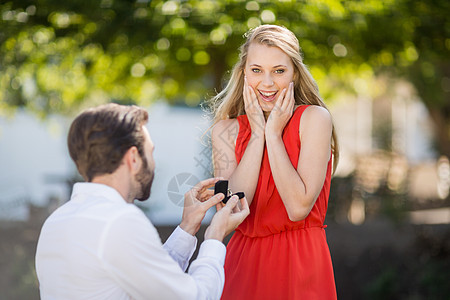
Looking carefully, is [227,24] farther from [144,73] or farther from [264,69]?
[264,69]

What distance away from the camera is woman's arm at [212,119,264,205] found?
6.98 feet

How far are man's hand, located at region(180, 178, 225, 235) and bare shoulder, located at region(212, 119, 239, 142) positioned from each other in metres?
0.33

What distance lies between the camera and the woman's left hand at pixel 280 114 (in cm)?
211

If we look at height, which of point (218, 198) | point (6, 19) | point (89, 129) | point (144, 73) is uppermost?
point (6, 19)

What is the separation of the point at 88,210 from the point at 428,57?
4628 mm

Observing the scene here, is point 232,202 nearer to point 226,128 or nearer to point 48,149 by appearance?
point 226,128

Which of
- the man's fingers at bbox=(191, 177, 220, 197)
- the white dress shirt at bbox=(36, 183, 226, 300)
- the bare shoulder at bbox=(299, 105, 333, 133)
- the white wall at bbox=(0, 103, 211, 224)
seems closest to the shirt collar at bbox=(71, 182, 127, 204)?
the white dress shirt at bbox=(36, 183, 226, 300)

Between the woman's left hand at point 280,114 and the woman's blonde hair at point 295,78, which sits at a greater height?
the woman's blonde hair at point 295,78

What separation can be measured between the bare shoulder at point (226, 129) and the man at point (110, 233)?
0.66 meters

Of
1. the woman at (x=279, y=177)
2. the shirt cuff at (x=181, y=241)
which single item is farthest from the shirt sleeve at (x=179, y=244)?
the woman at (x=279, y=177)

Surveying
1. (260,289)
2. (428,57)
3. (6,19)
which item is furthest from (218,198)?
(428,57)

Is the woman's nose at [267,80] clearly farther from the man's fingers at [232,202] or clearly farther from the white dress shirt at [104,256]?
the white dress shirt at [104,256]

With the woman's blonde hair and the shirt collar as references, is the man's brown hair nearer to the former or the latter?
the shirt collar

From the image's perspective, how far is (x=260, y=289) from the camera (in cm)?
215
